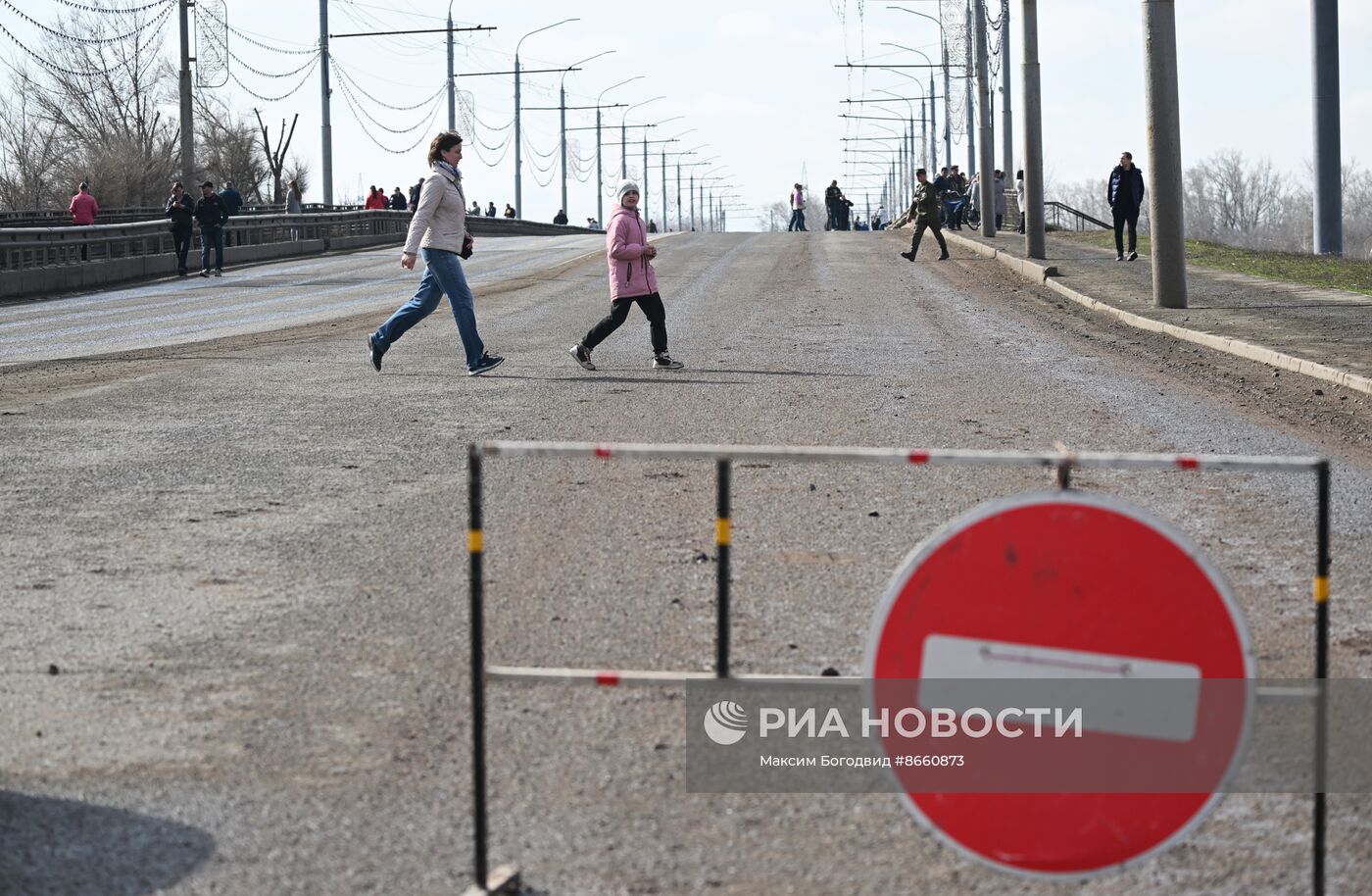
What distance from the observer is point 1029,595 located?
Answer: 393cm

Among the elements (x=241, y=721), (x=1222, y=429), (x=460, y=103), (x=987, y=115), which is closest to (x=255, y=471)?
(x=241, y=721)

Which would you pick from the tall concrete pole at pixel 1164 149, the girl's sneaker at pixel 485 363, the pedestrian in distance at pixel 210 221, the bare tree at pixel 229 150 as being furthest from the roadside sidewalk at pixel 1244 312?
the bare tree at pixel 229 150

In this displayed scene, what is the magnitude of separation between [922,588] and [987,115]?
38873mm

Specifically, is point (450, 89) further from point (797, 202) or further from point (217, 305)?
point (217, 305)

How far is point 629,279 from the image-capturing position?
16.2 metres

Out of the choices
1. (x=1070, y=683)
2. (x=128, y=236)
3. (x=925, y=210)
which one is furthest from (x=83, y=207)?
(x=1070, y=683)

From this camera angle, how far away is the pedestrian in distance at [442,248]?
599 inches

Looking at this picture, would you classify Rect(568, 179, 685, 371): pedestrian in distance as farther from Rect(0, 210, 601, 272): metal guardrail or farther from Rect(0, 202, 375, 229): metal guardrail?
Rect(0, 202, 375, 229): metal guardrail

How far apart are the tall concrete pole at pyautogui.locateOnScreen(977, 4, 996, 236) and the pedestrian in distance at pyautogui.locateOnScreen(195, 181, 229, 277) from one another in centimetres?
1648

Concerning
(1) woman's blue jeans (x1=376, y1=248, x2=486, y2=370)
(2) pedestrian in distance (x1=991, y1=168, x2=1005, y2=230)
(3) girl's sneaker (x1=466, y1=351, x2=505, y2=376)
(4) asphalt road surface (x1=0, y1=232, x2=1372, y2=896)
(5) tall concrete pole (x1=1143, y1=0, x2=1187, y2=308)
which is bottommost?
(4) asphalt road surface (x1=0, y1=232, x2=1372, y2=896)

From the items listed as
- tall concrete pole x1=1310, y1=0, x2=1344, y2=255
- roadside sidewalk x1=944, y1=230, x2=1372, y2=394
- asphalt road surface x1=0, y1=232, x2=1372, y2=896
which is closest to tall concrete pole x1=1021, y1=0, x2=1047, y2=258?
roadside sidewalk x1=944, y1=230, x2=1372, y2=394

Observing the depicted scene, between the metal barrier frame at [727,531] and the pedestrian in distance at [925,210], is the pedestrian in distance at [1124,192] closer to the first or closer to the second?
the pedestrian in distance at [925,210]

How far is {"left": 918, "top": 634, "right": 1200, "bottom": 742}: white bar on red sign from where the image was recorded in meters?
3.89

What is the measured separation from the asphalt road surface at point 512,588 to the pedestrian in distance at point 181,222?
19.2 metres
